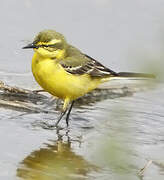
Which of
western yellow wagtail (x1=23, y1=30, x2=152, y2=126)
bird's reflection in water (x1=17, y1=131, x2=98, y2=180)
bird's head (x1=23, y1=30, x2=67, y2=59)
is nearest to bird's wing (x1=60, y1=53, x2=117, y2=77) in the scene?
western yellow wagtail (x1=23, y1=30, x2=152, y2=126)

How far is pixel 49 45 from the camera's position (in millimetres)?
6863

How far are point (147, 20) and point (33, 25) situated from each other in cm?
219

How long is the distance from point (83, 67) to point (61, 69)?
53 centimetres

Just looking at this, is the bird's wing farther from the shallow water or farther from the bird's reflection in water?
the bird's reflection in water

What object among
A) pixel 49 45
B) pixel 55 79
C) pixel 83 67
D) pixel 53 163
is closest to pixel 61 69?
pixel 55 79

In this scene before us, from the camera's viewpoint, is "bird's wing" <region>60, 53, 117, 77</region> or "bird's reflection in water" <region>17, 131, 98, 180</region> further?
"bird's wing" <region>60, 53, 117, 77</region>

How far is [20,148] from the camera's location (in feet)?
17.4

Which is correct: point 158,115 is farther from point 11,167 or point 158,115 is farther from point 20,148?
point 11,167

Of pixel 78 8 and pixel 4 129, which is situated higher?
pixel 78 8

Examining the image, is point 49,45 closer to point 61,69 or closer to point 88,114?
point 61,69

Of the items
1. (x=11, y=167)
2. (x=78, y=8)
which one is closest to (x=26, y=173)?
(x=11, y=167)

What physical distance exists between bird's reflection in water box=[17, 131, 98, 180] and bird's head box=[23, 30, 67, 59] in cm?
136

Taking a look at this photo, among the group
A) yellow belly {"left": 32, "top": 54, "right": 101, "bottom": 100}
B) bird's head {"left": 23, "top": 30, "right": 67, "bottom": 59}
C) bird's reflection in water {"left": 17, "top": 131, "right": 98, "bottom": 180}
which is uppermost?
bird's head {"left": 23, "top": 30, "right": 67, "bottom": 59}

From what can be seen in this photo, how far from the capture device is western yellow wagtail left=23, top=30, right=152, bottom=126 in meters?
6.72
